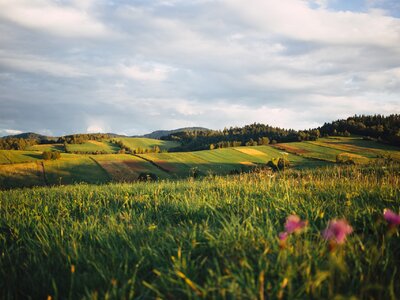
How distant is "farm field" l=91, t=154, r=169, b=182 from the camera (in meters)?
67.4

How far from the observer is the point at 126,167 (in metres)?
73.5

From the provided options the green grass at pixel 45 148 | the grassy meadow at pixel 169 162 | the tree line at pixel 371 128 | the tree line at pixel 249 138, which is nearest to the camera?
the grassy meadow at pixel 169 162

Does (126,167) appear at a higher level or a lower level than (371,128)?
lower

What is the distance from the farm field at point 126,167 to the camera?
221 ft

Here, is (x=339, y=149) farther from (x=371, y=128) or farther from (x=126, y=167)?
(x=126, y=167)

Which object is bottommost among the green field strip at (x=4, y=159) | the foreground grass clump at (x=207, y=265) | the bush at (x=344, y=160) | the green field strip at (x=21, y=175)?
the green field strip at (x=21, y=175)

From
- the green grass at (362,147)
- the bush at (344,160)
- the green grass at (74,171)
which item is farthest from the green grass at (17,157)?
the green grass at (362,147)

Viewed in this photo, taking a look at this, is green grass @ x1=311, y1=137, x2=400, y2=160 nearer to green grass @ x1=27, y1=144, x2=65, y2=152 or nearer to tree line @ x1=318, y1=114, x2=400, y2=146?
tree line @ x1=318, y1=114, x2=400, y2=146

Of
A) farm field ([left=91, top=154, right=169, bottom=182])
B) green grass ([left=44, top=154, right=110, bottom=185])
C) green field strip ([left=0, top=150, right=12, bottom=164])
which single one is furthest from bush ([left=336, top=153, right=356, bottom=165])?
green field strip ([left=0, top=150, right=12, bottom=164])

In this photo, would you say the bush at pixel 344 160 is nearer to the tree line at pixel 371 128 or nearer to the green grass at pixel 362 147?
the green grass at pixel 362 147

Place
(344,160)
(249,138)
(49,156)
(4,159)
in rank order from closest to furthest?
(344,160) → (4,159) → (49,156) → (249,138)

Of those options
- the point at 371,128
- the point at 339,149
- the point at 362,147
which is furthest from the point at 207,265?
the point at 371,128

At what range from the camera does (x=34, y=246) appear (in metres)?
3.88

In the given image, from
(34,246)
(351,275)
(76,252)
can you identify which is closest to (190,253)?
(76,252)
